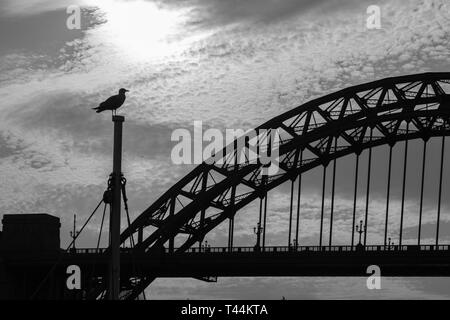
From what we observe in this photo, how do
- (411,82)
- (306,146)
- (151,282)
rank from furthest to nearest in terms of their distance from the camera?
(151,282) < (306,146) < (411,82)

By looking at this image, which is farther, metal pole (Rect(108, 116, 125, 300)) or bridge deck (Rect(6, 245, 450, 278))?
→ bridge deck (Rect(6, 245, 450, 278))

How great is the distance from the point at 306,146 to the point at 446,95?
15.4m

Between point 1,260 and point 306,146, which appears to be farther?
point 1,260

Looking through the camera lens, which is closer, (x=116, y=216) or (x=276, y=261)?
(x=116, y=216)

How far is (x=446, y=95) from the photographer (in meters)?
103

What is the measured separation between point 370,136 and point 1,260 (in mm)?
42815

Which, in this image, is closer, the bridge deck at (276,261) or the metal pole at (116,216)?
the metal pole at (116,216)
